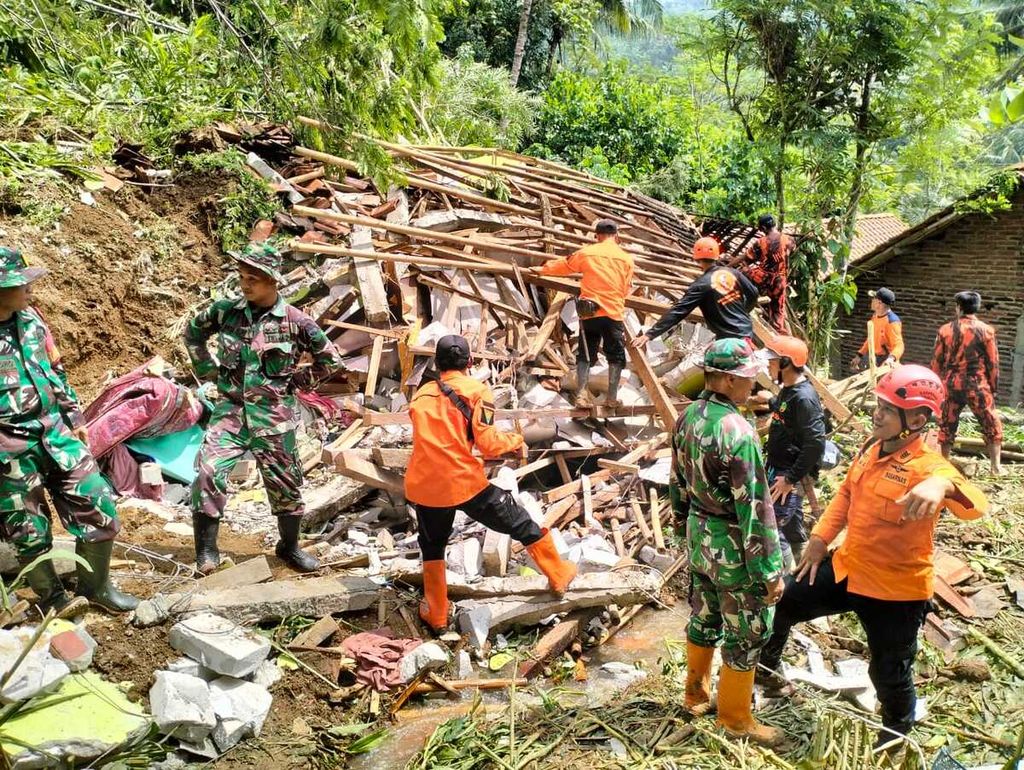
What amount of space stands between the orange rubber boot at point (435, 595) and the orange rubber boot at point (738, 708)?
1767mm

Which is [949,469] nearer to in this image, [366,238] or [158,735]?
[158,735]

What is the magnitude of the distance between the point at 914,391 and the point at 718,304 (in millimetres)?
3735

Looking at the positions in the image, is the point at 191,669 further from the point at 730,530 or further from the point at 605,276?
the point at 605,276

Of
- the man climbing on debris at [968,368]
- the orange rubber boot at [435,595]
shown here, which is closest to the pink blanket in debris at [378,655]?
the orange rubber boot at [435,595]

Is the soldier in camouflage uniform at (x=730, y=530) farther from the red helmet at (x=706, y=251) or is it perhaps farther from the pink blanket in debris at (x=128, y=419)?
the pink blanket in debris at (x=128, y=419)

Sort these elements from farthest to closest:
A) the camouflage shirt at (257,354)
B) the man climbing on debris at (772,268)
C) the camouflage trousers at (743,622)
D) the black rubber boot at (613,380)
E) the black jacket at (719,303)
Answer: the man climbing on debris at (772,268), the black rubber boot at (613,380), the black jacket at (719,303), the camouflage shirt at (257,354), the camouflage trousers at (743,622)

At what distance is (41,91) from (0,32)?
93 cm

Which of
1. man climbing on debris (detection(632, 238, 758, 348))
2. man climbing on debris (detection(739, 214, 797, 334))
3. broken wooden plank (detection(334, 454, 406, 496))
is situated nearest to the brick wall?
man climbing on debris (detection(739, 214, 797, 334))

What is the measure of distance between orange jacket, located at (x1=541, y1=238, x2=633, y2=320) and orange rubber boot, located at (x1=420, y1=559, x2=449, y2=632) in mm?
3306

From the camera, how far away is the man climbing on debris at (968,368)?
7949 mm

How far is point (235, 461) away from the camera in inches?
190

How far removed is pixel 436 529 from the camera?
4.65 metres

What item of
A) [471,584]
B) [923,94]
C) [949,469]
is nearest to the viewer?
[949,469]

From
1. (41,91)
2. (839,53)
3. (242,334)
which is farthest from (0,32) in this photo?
(839,53)
